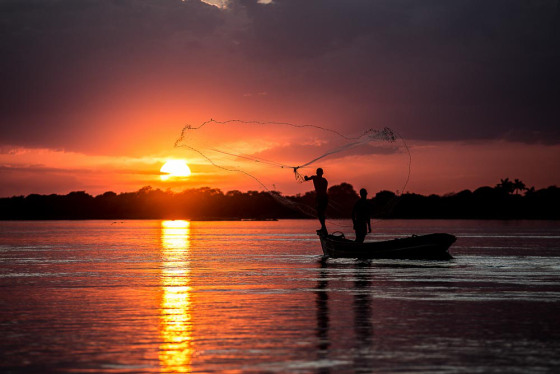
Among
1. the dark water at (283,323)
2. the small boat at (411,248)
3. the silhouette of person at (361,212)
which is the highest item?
the silhouette of person at (361,212)

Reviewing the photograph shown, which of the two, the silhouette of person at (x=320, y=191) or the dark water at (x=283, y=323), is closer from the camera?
the dark water at (x=283, y=323)

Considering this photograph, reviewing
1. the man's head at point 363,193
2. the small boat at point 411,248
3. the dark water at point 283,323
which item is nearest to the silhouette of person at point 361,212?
the man's head at point 363,193

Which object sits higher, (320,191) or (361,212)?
(320,191)

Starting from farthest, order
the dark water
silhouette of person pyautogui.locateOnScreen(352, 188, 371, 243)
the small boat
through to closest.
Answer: silhouette of person pyautogui.locateOnScreen(352, 188, 371, 243) → the small boat → the dark water

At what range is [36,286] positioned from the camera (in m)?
30.3

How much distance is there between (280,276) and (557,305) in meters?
14.8

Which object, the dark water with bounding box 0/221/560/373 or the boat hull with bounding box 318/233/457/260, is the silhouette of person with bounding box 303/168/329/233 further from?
the dark water with bounding box 0/221/560/373

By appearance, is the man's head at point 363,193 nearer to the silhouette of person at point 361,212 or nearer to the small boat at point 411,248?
the silhouette of person at point 361,212

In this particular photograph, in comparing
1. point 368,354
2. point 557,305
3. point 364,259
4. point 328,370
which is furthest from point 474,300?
point 364,259

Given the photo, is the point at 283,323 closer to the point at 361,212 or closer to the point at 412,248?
the point at 412,248

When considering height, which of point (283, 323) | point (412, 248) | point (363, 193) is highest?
point (363, 193)

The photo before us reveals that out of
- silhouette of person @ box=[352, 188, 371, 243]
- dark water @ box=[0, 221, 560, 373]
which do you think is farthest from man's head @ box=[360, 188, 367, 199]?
dark water @ box=[0, 221, 560, 373]

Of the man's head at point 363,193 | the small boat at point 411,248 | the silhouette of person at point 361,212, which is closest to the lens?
the small boat at point 411,248

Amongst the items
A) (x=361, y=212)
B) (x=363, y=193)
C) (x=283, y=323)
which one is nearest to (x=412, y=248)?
(x=361, y=212)
